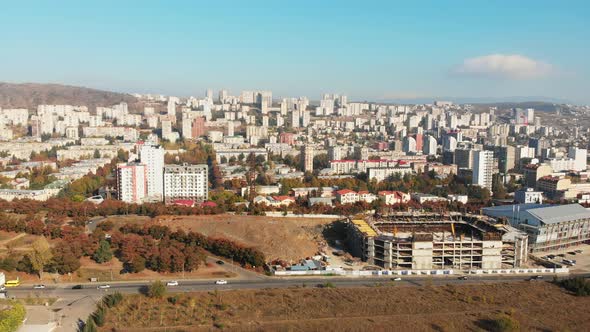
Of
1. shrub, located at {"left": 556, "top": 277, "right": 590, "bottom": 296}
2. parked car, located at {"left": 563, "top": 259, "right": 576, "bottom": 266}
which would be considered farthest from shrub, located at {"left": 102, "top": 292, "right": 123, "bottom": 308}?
parked car, located at {"left": 563, "top": 259, "right": 576, "bottom": 266}

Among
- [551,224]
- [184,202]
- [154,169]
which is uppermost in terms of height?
[154,169]

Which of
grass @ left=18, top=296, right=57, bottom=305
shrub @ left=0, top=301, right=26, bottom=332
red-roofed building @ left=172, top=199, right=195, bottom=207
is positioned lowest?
grass @ left=18, top=296, right=57, bottom=305

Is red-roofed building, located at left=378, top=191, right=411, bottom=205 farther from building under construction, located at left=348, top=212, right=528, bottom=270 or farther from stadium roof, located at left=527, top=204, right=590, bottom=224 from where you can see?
building under construction, located at left=348, top=212, right=528, bottom=270

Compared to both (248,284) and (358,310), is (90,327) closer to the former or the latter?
(248,284)

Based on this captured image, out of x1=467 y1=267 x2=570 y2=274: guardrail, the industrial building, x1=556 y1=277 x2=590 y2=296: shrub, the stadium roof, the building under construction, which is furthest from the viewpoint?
the stadium roof

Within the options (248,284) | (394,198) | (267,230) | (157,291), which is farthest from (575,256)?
(157,291)

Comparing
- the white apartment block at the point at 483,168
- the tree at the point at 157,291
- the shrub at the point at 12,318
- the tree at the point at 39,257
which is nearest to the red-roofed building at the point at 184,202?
the tree at the point at 39,257

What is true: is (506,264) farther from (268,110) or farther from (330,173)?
(268,110)
